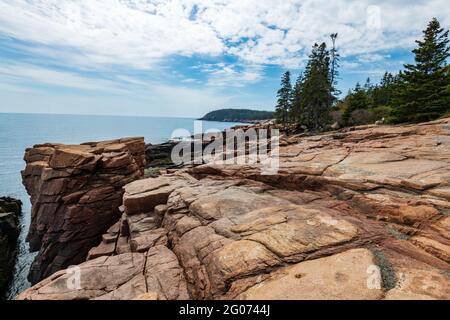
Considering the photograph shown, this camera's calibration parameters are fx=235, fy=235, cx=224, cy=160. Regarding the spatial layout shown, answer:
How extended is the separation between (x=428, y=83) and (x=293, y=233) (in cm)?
3008

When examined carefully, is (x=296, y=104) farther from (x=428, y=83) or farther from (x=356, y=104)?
(x=428, y=83)

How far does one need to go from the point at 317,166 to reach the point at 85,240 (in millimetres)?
22107

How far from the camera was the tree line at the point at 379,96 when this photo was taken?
1046 inches

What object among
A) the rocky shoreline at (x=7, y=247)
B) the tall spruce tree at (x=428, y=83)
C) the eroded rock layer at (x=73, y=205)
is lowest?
the rocky shoreline at (x=7, y=247)

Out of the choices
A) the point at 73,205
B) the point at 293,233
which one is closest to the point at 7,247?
the point at 73,205

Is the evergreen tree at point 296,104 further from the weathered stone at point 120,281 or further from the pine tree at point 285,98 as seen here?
the weathered stone at point 120,281

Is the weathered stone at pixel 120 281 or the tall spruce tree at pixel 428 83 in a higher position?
the tall spruce tree at pixel 428 83

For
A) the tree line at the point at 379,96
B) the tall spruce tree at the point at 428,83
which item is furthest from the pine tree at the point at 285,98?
the tall spruce tree at the point at 428,83

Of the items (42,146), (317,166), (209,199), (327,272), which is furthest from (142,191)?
(42,146)

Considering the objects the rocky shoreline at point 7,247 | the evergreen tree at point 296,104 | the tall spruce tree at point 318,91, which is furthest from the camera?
the evergreen tree at point 296,104

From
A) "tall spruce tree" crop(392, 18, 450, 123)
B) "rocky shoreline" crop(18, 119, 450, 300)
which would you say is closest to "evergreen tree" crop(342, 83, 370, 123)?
"tall spruce tree" crop(392, 18, 450, 123)

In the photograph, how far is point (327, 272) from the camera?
5.72 m

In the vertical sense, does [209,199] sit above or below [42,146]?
below
